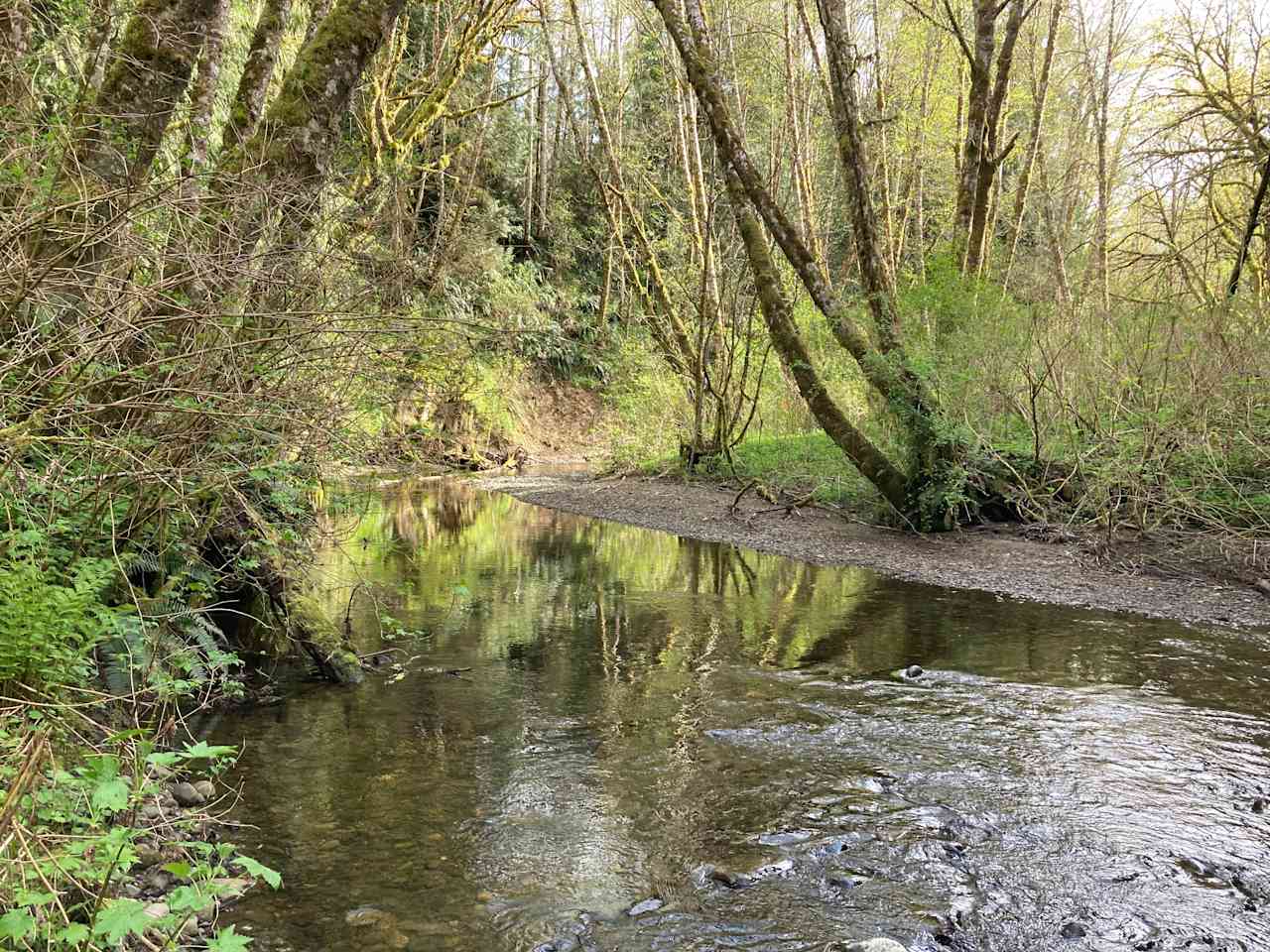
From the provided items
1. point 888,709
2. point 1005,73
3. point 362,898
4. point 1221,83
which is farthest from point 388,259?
point 1221,83

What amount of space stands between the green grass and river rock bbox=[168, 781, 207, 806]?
34.5 ft

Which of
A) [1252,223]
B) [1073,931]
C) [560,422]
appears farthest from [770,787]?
[560,422]

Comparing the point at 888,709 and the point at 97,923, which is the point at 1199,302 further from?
the point at 97,923

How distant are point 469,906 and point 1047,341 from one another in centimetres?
1019

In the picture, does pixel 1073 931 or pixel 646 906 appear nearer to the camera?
pixel 1073 931

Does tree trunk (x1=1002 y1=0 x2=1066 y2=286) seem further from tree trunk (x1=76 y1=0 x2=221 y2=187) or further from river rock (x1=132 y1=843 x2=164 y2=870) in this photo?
river rock (x1=132 y1=843 x2=164 y2=870)

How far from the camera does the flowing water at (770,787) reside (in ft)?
10.8

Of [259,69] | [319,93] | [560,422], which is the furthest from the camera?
[560,422]

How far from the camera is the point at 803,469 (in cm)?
1575

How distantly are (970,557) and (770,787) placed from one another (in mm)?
7007

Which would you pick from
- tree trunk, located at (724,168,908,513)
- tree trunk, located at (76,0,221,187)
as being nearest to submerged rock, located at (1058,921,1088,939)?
tree trunk, located at (76,0,221,187)

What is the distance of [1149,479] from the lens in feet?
31.3

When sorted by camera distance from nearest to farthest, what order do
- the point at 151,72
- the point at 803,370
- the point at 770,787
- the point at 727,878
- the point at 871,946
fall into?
the point at 871,946 < the point at 727,878 < the point at 770,787 < the point at 151,72 < the point at 803,370

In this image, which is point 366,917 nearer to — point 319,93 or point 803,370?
point 319,93
